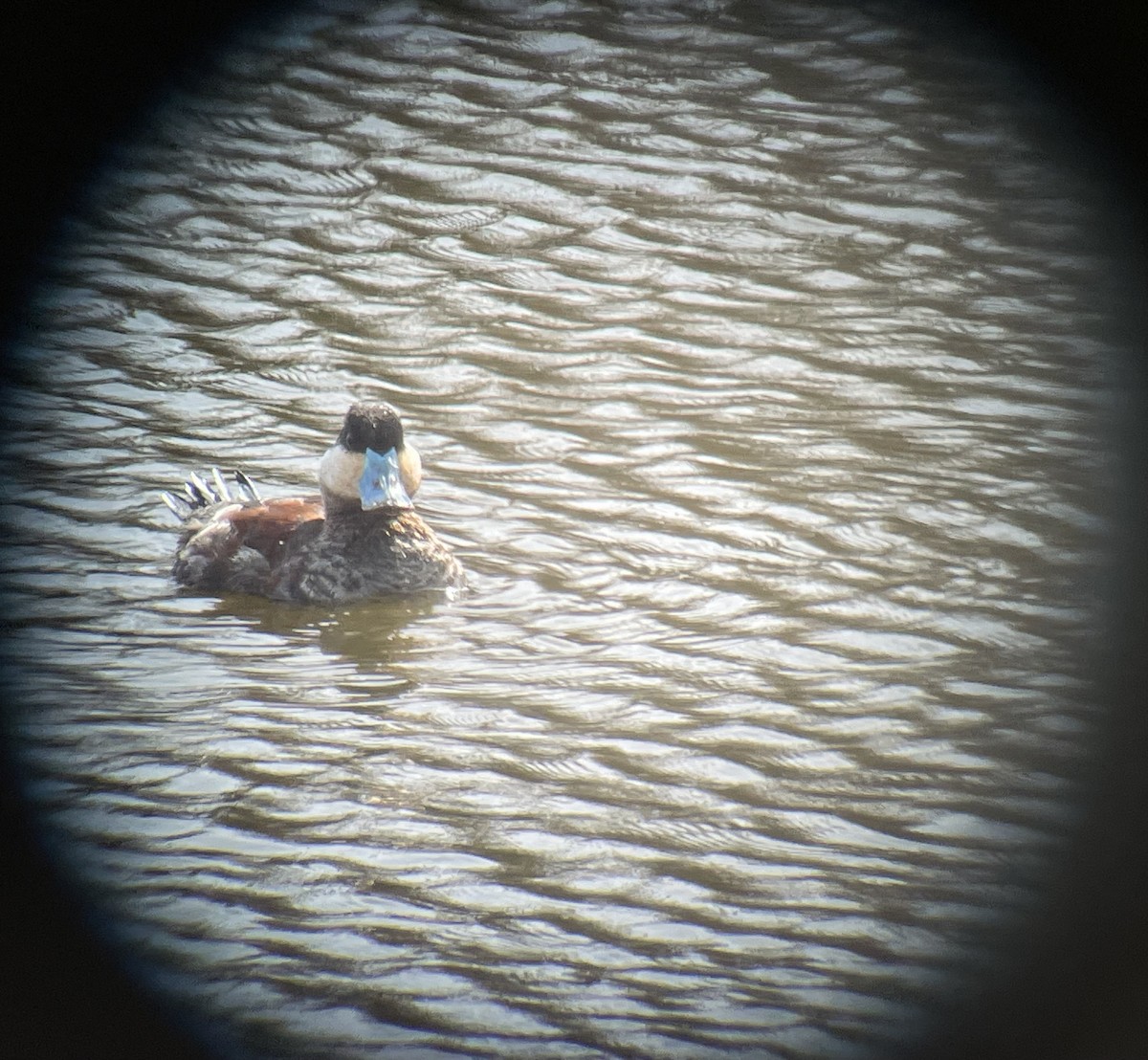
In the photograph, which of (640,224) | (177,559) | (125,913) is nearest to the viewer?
(125,913)

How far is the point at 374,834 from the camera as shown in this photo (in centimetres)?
343

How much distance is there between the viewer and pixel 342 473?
198 inches

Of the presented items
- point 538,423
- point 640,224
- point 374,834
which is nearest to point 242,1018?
point 374,834

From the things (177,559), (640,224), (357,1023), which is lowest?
(357,1023)

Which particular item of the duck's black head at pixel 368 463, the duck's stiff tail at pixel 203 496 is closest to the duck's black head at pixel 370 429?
the duck's black head at pixel 368 463

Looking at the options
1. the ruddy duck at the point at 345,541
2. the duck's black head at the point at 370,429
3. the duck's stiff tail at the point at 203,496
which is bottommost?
the ruddy duck at the point at 345,541

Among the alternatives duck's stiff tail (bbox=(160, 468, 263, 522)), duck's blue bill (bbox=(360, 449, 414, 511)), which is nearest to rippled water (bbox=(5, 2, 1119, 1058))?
duck's stiff tail (bbox=(160, 468, 263, 522))

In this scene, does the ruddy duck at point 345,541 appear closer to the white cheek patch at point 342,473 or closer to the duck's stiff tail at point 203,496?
the white cheek patch at point 342,473

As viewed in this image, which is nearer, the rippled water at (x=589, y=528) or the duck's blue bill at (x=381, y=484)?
the rippled water at (x=589, y=528)

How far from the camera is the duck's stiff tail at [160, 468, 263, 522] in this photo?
212 inches

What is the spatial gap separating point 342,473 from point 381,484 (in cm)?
18

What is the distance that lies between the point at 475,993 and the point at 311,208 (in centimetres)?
601

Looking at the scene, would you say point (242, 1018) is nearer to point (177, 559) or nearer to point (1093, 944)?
point (1093, 944)

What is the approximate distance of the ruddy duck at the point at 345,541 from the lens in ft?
16.3
